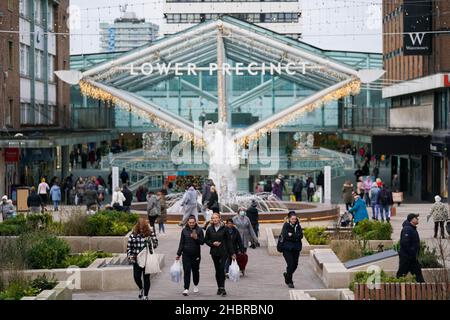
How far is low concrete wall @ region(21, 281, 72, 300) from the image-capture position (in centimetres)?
1600

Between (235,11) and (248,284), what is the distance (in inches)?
4320

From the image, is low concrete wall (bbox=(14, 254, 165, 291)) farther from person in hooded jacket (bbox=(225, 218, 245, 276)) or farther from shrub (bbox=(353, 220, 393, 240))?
shrub (bbox=(353, 220, 393, 240))

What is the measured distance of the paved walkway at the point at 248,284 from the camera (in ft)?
64.4

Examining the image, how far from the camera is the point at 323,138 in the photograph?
85375 mm

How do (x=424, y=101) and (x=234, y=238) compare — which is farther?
(x=424, y=101)

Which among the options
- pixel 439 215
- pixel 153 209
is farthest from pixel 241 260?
pixel 439 215

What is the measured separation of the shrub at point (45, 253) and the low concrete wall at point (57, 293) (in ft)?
8.95

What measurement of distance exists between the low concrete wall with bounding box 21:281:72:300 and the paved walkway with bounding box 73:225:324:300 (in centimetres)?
→ 159

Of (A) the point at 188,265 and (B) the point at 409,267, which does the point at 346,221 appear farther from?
(B) the point at 409,267

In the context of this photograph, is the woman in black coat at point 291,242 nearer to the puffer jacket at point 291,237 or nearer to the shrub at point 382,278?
the puffer jacket at point 291,237

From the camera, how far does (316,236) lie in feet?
88.0

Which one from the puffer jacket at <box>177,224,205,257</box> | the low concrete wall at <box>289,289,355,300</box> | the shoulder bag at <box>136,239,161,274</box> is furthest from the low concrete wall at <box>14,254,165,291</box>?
the low concrete wall at <box>289,289,355,300</box>
